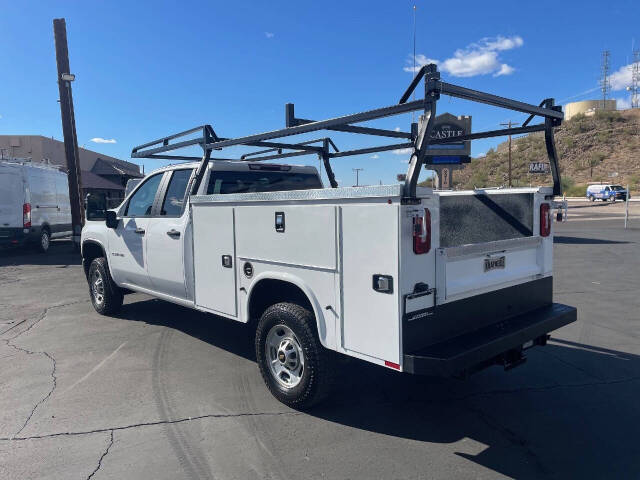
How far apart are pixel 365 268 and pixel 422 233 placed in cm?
45

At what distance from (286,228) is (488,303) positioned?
1.69 meters

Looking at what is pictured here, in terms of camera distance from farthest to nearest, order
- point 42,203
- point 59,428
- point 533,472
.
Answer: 1. point 42,203
2. point 59,428
3. point 533,472

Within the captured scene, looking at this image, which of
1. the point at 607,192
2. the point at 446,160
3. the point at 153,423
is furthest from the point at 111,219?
the point at 607,192

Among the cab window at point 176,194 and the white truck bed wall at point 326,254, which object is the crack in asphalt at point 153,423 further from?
the cab window at point 176,194

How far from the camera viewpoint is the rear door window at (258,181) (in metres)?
5.44

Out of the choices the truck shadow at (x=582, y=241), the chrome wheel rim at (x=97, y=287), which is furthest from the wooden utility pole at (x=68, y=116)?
the truck shadow at (x=582, y=241)

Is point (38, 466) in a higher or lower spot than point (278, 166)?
lower

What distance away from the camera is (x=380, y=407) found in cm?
412

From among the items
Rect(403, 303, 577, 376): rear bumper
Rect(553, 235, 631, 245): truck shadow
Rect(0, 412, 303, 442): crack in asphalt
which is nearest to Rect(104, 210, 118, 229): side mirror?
Rect(0, 412, 303, 442): crack in asphalt

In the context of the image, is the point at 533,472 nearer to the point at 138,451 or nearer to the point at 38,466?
the point at 138,451

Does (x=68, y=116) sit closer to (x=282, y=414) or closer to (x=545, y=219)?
(x=282, y=414)

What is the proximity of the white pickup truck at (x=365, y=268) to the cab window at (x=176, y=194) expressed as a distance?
0.03 m

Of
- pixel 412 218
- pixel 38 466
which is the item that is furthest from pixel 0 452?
pixel 412 218

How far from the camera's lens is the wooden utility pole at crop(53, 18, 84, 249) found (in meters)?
15.2
